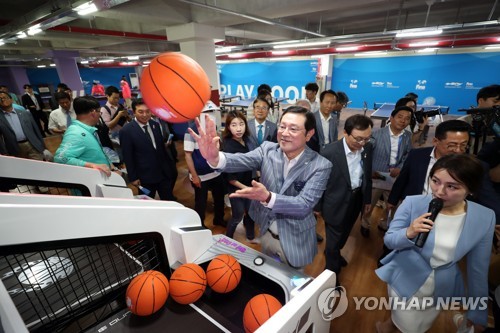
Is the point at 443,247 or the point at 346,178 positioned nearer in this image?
the point at 443,247

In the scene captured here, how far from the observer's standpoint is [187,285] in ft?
4.68

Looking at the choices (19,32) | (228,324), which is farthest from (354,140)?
(19,32)

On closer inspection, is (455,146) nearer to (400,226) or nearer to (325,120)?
(400,226)

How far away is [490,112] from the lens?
8.28ft

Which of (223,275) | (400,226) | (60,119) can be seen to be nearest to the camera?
(223,275)

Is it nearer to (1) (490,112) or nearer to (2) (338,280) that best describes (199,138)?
(2) (338,280)

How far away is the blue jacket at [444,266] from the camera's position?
4.74 ft

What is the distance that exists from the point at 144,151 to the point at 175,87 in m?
1.37

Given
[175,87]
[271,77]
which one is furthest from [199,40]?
[271,77]

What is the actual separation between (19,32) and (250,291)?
26.4ft

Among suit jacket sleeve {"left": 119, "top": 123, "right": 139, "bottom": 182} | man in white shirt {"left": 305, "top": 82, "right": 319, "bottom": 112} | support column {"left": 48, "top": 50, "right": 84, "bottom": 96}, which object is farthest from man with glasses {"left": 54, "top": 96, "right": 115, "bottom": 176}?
support column {"left": 48, "top": 50, "right": 84, "bottom": 96}

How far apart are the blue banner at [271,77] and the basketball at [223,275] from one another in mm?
15753

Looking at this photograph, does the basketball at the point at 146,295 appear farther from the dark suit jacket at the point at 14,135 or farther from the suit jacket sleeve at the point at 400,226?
the dark suit jacket at the point at 14,135

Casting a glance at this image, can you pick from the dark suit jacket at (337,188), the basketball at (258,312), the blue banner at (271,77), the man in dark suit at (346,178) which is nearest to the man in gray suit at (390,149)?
the man in dark suit at (346,178)
